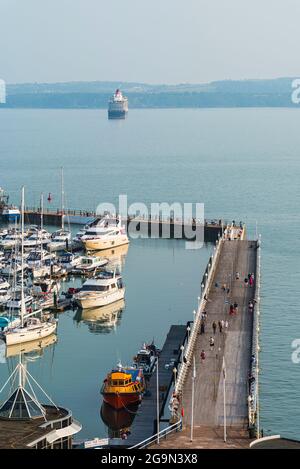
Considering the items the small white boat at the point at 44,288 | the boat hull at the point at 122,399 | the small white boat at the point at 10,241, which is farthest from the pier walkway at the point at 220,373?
the small white boat at the point at 10,241

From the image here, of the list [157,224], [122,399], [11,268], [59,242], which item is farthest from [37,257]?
[122,399]

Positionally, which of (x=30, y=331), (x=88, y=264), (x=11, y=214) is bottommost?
(x=30, y=331)

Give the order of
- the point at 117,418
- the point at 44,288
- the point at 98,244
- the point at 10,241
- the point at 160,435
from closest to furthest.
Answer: the point at 160,435, the point at 117,418, the point at 44,288, the point at 10,241, the point at 98,244

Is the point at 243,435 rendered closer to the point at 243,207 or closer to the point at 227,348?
the point at 227,348

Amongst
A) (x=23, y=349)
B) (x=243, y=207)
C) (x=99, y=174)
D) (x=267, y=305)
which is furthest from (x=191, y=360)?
(x=99, y=174)

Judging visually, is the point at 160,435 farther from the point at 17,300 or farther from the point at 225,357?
the point at 17,300

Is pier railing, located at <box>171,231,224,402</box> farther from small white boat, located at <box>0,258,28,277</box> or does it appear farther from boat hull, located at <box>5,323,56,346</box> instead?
small white boat, located at <box>0,258,28,277</box>
